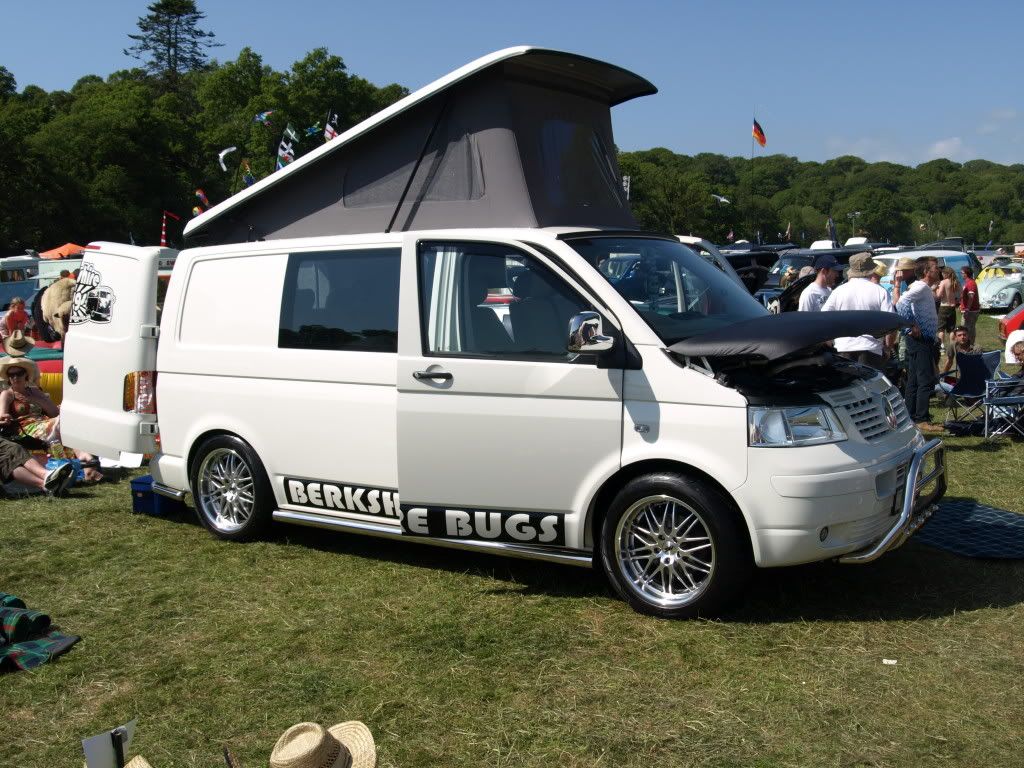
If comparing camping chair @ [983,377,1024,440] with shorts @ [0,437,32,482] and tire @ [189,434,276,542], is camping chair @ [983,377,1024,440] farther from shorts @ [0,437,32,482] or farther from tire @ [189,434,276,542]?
shorts @ [0,437,32,482]

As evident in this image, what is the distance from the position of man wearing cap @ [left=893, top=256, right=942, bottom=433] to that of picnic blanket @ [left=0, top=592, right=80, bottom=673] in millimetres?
8182

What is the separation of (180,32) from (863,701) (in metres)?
114

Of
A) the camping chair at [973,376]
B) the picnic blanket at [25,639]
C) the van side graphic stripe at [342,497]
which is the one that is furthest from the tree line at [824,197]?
the picnic blanket at [25,639]

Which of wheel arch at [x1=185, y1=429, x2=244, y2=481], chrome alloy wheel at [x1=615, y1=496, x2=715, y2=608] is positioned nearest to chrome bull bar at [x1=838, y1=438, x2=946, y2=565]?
chrome alloy wheel at [x1=615, y1=496, x2=715, y2=608]

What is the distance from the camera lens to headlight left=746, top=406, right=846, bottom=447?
193 inches

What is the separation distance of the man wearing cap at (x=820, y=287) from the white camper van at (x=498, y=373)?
4090 mm

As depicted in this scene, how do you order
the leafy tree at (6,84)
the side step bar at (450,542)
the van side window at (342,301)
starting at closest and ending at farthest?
the side step bar at (450,542) → the van side window at (342,301) → the leafy tree at (6,84)

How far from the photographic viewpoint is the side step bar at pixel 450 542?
5.46 meters

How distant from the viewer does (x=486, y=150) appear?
20.9 feet

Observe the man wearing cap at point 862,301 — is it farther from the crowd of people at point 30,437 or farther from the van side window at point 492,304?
the crowd of people at point 30,437

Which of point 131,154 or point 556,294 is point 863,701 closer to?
point 556,294

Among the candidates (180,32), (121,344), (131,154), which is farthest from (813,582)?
(180,32)

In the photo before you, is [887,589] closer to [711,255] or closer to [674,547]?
[674,547]

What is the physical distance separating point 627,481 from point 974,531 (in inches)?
105
